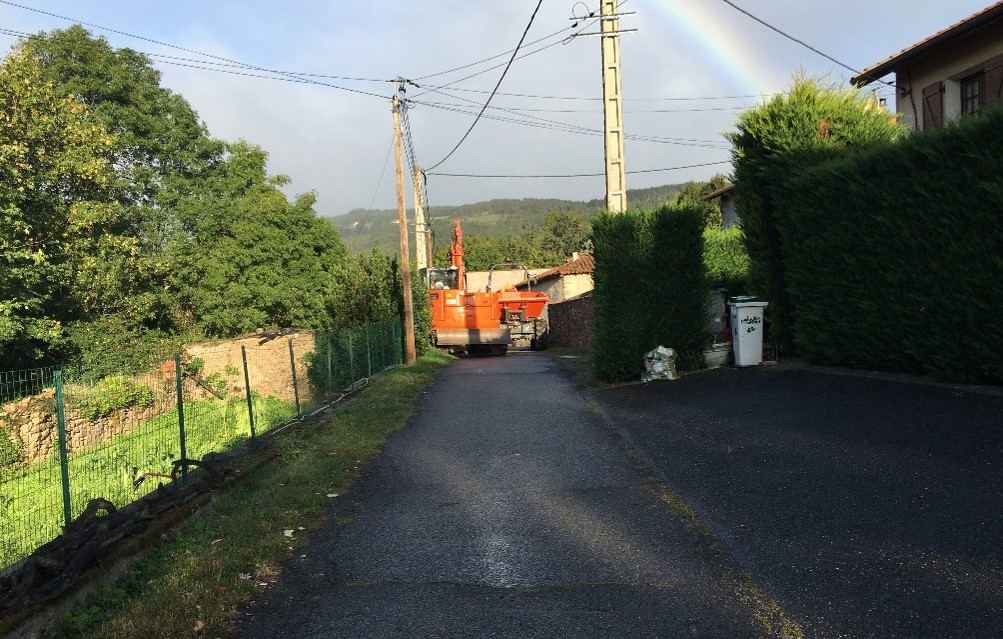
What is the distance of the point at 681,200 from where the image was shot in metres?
13.8

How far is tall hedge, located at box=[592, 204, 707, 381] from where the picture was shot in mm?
13344

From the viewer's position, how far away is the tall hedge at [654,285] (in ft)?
43.8

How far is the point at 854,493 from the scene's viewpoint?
221 inches

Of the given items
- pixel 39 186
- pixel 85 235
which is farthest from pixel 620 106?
pixel 85 235

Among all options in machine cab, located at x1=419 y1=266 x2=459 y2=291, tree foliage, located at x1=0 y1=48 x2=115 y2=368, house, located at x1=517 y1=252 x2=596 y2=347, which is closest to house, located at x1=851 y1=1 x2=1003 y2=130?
house, located at x1=517 y1=252 x2=596 y2=347

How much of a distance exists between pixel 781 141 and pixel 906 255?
3996 millimetres

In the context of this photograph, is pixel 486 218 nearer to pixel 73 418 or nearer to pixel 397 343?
pixel 397 343

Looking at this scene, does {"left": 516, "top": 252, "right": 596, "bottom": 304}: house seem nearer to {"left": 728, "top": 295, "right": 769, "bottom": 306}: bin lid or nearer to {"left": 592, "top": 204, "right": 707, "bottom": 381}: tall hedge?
{"left": 592, "top": 204, "right": 707, "bottom": 381}: tall hedge

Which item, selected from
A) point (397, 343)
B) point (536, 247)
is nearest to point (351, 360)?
point (397, 343)

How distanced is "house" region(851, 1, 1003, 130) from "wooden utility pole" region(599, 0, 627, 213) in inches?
250

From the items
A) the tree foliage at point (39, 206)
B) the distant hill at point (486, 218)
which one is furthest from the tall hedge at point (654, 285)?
the distant hill at point (486, 218)

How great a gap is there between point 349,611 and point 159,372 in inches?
191

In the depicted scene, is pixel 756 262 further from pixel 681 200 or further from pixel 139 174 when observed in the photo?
pixel 139 174

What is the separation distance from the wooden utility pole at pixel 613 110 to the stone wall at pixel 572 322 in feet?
35.6
